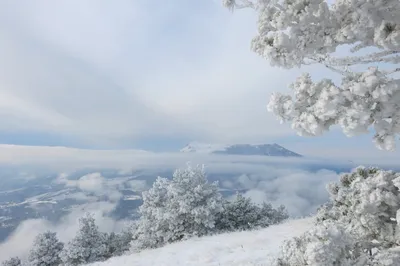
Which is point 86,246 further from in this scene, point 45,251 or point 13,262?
point 13,262

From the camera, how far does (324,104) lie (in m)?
2.67

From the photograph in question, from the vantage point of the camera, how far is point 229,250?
456 inches

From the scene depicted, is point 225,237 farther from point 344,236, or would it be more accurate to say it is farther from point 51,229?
point 51,229

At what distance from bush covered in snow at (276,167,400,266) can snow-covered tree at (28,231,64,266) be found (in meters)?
21.5

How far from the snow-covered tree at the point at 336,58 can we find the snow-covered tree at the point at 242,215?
682 inches

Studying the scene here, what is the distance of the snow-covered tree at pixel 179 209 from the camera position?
17.6 metres

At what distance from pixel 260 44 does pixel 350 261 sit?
7.62 ft

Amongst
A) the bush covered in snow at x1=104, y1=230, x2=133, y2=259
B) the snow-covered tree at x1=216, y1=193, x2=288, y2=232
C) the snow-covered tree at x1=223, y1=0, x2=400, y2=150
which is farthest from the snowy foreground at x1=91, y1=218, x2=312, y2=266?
the bush covered in snow at x1=104, y1=230, x2=133, y2=259

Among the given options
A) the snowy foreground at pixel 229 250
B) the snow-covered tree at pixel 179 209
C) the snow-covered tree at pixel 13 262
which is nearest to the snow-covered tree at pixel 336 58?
the snowy foreground at pixel 229 250

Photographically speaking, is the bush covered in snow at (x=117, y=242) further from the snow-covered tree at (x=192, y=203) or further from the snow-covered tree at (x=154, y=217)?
the snow-covered tree at (x=192, y=203)

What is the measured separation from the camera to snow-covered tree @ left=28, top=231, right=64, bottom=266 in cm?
2161

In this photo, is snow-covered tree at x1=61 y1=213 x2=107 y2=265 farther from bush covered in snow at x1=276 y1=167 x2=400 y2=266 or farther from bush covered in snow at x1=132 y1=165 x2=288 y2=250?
bush covered in snow at x1=276 y1=167 x2=400 y2=266

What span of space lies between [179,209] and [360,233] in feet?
47.1

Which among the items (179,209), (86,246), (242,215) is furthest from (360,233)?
(86,246)
